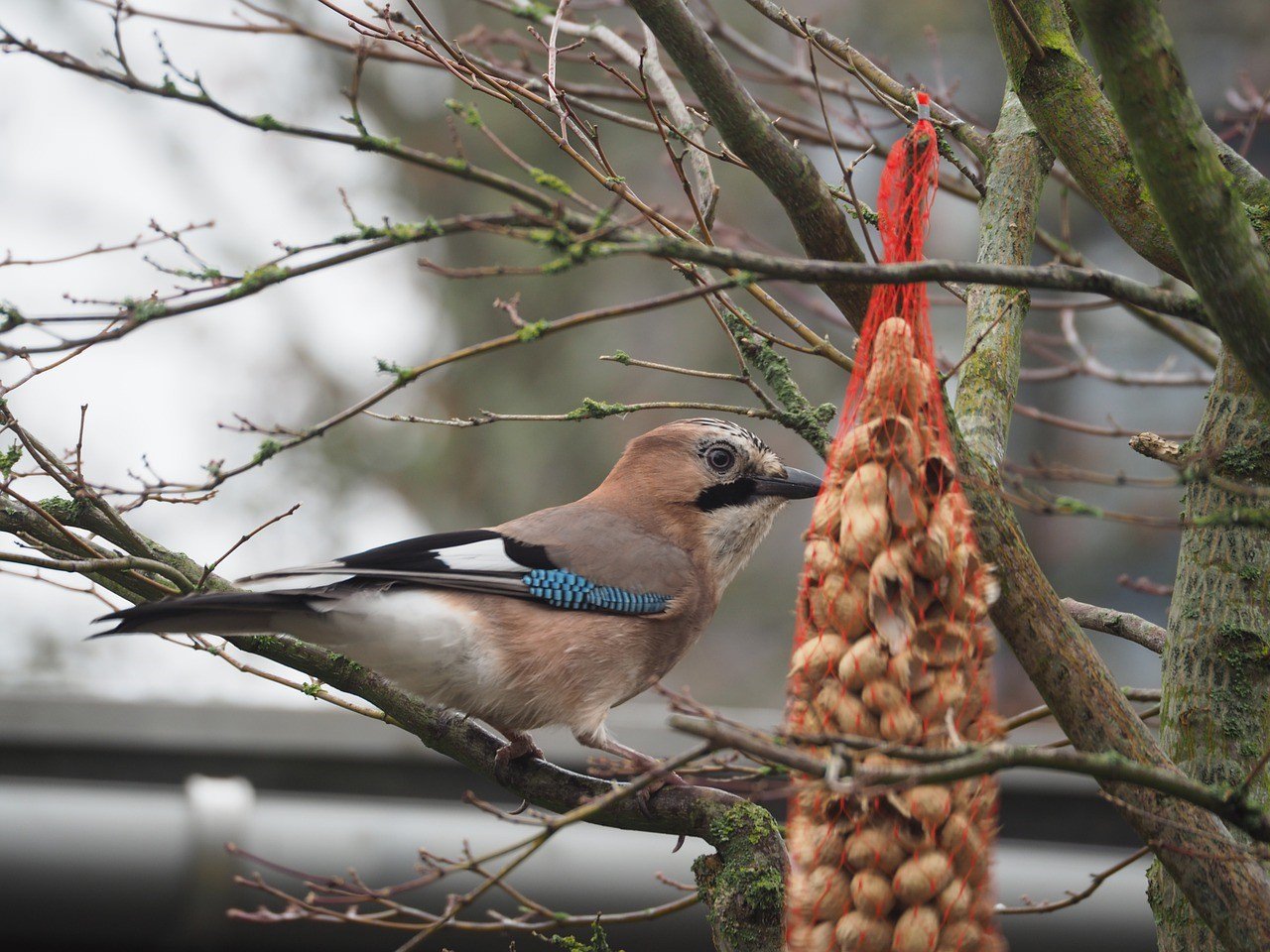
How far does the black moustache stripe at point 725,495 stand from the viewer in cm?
384

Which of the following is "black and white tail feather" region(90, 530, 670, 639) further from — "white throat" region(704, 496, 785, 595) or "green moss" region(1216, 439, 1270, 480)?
"green moss" region(1216, 439, 1270, 480)

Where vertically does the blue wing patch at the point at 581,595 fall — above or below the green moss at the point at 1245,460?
below

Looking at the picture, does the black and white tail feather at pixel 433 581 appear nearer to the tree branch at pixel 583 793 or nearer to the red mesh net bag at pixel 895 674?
the tree branch at pixel 583 793

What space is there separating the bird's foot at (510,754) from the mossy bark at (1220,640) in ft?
4.54

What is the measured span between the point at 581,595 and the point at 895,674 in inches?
66.6

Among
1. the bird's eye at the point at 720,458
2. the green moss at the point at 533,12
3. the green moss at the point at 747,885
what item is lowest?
the green moss at the point at 747,885

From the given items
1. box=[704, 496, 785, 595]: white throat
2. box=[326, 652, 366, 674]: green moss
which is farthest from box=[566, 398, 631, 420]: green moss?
box=[704, 496, 785, 595]: white throat

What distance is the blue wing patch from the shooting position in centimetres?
343

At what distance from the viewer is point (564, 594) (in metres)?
3.45

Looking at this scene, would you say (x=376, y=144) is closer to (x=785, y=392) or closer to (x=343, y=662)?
(x=785, y=392)

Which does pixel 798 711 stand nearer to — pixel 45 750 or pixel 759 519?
pixel 759 519

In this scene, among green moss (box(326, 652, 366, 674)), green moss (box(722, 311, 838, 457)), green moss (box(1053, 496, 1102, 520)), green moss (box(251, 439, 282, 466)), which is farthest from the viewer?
green moss (box(326, 652, 366, 674))

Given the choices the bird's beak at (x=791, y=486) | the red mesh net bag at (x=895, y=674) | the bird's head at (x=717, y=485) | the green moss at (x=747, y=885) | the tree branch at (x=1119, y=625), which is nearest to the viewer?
the red mesh net bag at (x=895, y=674)

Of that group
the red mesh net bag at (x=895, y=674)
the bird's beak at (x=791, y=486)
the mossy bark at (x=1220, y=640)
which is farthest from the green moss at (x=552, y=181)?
the bird's beak at (x=791, y=486)
